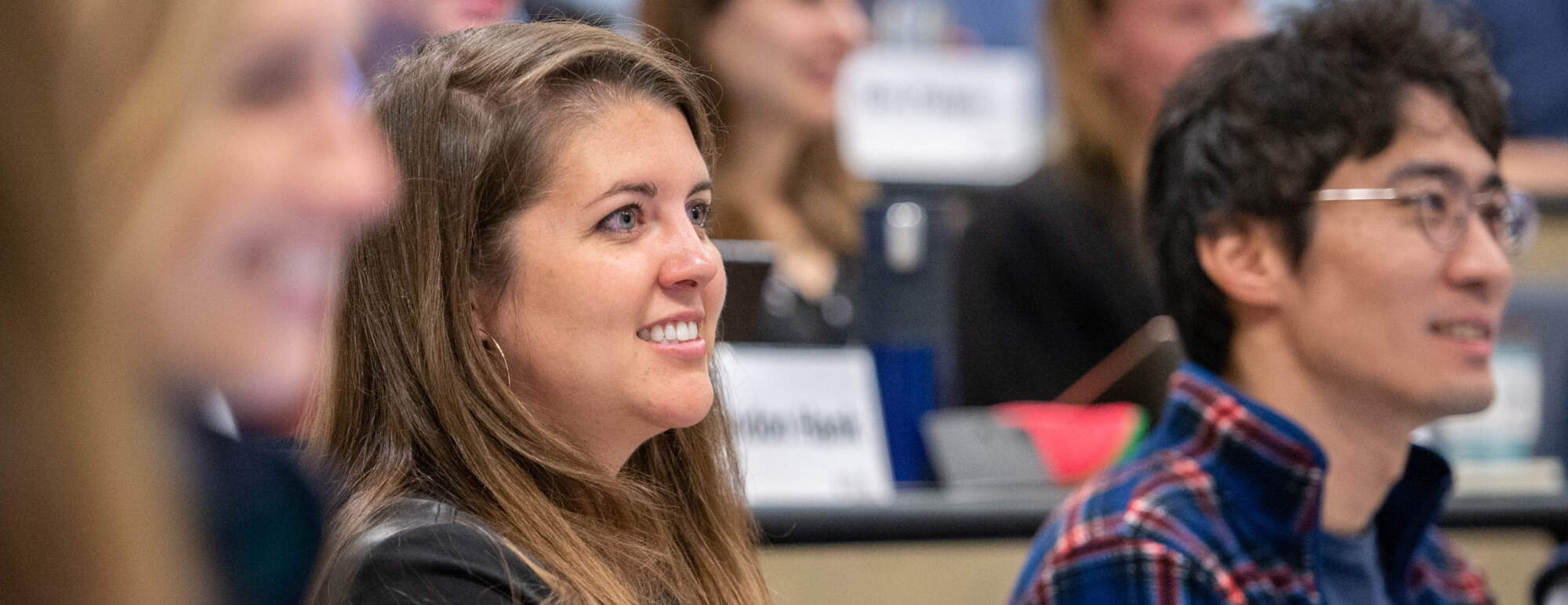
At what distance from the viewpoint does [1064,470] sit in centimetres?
254

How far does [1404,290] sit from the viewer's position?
1.83 metres

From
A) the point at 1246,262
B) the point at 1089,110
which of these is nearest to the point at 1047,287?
the point at 1089,110

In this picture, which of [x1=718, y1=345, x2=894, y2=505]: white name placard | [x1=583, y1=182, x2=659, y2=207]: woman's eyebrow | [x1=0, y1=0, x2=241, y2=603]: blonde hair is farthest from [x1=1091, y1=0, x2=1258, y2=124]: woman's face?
[x1=0, y1=0, x2=241, y2=603]: blonde hair

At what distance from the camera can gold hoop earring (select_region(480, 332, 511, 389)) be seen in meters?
1.29

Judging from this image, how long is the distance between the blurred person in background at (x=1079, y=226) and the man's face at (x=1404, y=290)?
1.16 metres

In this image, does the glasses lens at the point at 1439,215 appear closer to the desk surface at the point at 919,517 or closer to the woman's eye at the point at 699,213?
the desk surface at the point at 919,517

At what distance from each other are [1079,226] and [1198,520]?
4.95 ft

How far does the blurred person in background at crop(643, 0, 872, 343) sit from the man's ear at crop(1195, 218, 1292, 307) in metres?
0.87

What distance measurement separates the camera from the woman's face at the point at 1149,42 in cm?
319

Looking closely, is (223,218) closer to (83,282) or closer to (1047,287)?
(83,282)

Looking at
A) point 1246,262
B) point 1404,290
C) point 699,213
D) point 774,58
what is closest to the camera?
point 699,213

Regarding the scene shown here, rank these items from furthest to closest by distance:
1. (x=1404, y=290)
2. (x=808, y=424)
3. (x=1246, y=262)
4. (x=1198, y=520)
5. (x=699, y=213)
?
1. (x=808, y=424)
2. (x=1246, y=262)
3. (x=1404, y=290)
4. (x=1198, y=520)
5. (x=699, y=213)

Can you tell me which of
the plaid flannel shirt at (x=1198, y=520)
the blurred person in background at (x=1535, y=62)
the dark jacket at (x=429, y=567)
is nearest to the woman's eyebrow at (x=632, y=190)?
the dark jacket at (x=429, y=567)

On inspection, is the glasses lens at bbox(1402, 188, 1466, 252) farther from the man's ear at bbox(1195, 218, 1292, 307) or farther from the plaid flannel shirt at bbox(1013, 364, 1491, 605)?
the plaid flannel shirt at bbox(1013, 364, 1491, 605)
